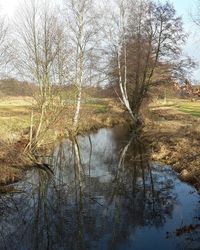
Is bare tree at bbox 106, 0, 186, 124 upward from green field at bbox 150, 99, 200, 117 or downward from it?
upward

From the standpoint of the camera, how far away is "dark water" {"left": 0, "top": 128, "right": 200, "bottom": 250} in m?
11.0

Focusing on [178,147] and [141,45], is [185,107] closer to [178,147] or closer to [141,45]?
[141,45]

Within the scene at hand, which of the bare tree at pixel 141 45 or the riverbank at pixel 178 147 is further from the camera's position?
the bare tree at pixel 141 45

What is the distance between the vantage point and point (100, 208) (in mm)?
13633

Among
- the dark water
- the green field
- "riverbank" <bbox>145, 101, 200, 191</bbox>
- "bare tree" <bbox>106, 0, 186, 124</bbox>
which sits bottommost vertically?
the dark water

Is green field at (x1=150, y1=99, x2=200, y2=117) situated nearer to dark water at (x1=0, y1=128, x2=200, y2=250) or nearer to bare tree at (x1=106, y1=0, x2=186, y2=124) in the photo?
bare tree at (x1=106, y1=0, x2=186, y2=124)

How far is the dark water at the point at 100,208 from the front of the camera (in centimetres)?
1100

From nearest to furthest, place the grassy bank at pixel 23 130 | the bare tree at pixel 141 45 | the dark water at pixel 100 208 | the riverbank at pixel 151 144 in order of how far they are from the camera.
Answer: the dark water at pixel 100 208 → the riverbank at pixel 151 144 → the grassy bank at pixel 23 130 → the bare tree at pixel 141 45

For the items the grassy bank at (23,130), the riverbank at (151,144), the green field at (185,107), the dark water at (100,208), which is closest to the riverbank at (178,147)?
the riverbank at (151,144)

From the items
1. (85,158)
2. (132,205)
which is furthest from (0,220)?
(85,158)

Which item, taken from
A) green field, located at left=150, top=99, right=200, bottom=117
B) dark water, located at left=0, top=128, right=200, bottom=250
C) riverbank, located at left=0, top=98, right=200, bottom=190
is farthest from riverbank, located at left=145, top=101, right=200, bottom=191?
green field, located at left=150, top=99, right=200, bottom=117

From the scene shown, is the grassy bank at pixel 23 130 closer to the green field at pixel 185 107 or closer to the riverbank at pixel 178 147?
the riverbank at pixel 178 147

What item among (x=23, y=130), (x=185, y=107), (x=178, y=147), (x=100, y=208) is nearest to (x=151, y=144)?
(x=178, y=147)

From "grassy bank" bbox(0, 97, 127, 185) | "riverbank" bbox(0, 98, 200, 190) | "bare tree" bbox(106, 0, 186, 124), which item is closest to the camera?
"riverbank" bbox(0, 98, 200, 190)
